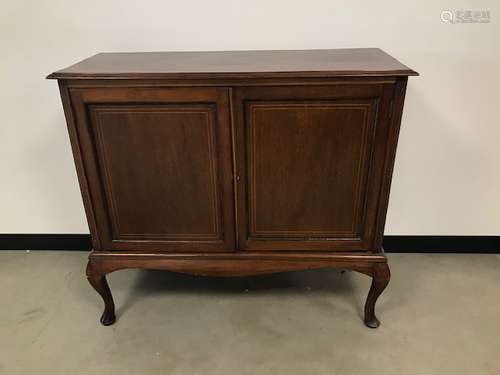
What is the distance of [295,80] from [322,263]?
0.67 metres

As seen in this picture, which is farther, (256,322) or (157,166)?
(256,322)

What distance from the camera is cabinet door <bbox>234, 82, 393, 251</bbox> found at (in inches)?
48.1

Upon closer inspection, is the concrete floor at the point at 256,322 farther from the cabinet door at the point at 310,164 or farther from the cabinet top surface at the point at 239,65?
the cabinet top surface at the point at 239,65

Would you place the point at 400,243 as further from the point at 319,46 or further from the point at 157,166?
the point at 157,166

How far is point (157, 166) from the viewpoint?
4.42 ft

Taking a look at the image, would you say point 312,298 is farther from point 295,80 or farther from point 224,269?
point 295,80

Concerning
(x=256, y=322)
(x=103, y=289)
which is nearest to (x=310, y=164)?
(x=256, y=322)

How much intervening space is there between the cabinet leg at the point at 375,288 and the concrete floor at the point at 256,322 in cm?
4

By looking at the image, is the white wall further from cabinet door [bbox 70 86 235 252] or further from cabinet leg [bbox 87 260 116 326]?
cabinet leg [bbox 87 260 116 326]

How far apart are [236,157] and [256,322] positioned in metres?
0.73

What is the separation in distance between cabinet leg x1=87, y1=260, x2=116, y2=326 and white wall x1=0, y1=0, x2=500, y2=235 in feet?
2.08

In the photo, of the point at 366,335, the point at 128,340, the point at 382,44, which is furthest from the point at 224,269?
the point at 382,44

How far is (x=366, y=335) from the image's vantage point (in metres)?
1.56

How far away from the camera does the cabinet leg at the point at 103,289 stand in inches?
59.8
